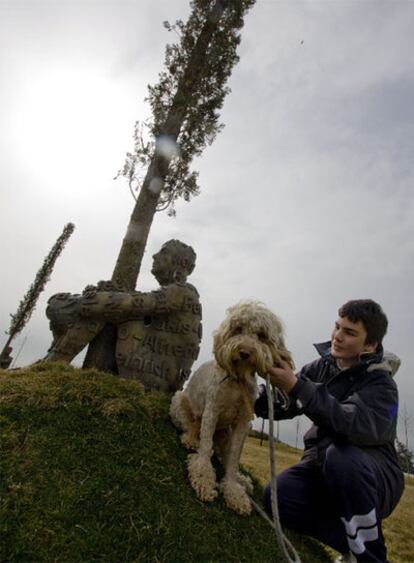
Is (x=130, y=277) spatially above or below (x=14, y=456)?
above

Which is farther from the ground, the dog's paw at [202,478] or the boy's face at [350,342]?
the boy's face at [350,342]

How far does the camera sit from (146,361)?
5.08 meters

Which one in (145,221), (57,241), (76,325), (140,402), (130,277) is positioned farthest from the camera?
(57,241)

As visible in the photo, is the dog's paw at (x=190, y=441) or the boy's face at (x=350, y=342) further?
the dog's paw at (x=190, y=441)

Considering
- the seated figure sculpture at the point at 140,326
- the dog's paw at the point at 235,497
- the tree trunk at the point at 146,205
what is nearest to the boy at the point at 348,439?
the dog's paw at the point at 235,497

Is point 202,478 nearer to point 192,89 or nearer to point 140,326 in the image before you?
point 140,326

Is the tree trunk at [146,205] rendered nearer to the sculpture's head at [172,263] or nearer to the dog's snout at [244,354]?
the sculpture's head at [172,263]

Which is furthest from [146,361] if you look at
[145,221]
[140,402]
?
[145,221]

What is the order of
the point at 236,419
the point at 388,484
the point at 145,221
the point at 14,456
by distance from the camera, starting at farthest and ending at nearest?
the point at 145,221
the point at 236,419
the point at 388,484
the point at 14,456

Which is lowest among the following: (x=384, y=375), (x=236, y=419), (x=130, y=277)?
(x=236, y=419)

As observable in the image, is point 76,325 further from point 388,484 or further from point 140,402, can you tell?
point 388,484

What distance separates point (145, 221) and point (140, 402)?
12.7ft

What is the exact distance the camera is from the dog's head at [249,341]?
10.0 feet

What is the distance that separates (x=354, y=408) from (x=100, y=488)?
2380 millimetres
